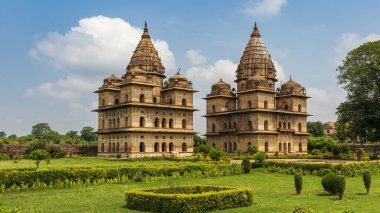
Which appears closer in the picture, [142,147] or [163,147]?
[142,147]

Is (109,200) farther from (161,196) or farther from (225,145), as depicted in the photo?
(225,145)

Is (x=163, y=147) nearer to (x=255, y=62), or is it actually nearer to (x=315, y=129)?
(x=255, y=62)

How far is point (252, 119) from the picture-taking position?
52.2 meters

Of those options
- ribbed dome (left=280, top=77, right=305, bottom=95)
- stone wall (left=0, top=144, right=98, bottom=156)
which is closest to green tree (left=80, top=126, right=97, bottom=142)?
stone wall (left=0, top=144, right=98, bottom=156)

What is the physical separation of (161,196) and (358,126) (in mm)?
30299

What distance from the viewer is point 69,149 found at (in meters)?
53.2

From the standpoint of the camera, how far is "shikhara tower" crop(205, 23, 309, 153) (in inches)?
2060

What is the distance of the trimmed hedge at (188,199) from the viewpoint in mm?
14648

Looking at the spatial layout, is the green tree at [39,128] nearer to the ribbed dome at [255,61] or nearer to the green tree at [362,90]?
the ribbed dome at [255,61]

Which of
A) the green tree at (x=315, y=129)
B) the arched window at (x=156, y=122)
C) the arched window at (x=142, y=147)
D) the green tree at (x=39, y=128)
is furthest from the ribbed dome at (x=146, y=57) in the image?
the green tree at (x=39, y=128)

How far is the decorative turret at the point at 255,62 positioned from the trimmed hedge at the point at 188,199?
134ft

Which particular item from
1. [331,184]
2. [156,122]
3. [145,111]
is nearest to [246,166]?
[331,184]

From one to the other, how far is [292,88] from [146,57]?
67.7ft

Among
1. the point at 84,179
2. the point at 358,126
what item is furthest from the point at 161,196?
the point at 358,126
